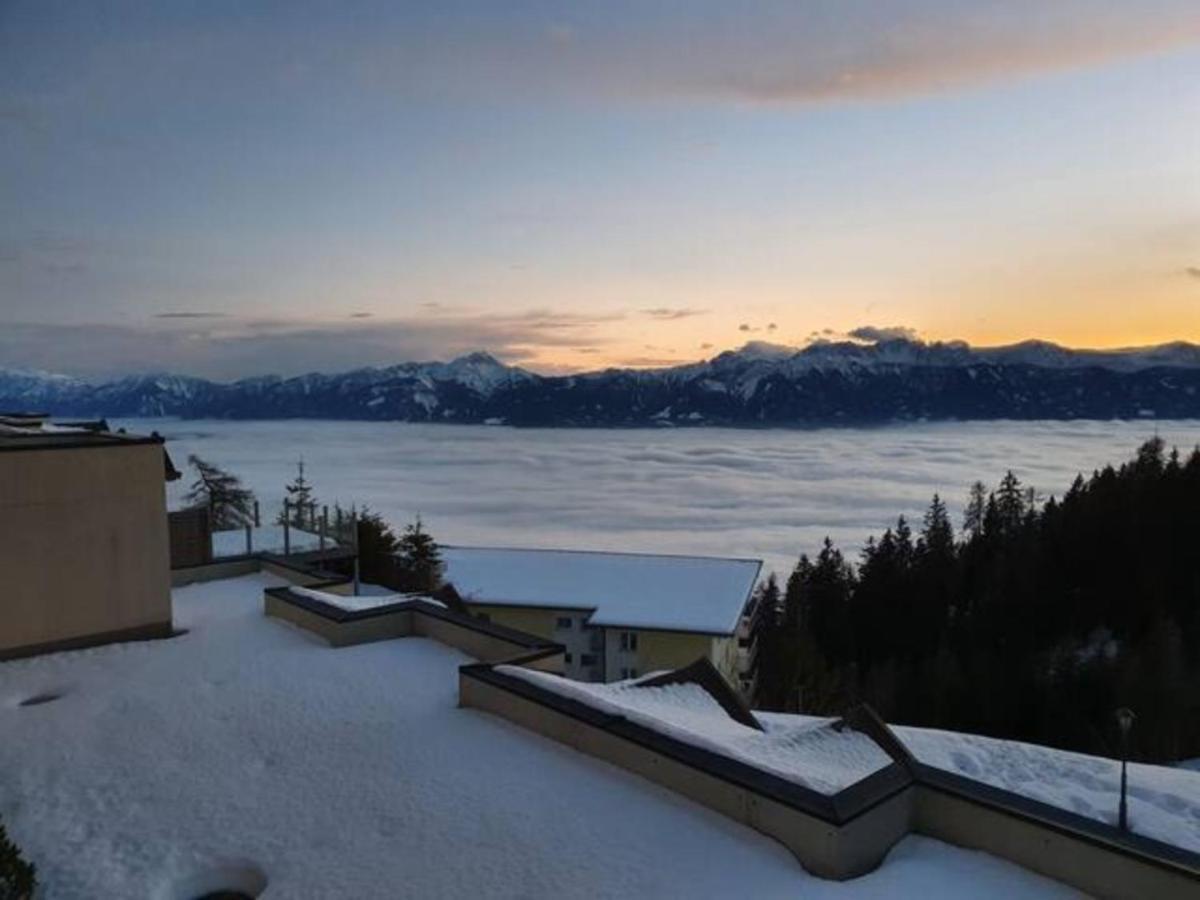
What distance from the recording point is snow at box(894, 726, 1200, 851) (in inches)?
A: 511

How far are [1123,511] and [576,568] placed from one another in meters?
35.6

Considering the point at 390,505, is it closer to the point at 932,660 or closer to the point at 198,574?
the point at 932,660

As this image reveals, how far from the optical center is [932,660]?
45.4 metres

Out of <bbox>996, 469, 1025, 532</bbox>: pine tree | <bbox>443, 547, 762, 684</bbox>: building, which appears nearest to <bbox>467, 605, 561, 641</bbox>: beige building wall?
<bbox>443, 547, 762, 684</bbox>: building

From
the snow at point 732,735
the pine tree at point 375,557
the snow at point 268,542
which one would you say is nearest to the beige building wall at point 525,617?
the pine tree at point 375,557

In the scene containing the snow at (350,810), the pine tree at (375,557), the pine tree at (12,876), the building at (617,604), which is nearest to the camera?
the pine tree at (12,876)

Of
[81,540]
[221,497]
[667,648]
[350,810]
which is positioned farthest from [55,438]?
[221,497]

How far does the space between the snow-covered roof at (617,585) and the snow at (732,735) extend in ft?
79.5

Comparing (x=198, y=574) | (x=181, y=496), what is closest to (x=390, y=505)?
(x=181, y=496)

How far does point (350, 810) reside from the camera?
716 cm

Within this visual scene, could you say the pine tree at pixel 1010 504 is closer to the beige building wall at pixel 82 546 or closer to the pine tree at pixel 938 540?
the pine tree at pixel 938 540

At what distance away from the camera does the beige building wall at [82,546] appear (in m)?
11.1

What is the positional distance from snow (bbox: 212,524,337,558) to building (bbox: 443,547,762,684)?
1419cm

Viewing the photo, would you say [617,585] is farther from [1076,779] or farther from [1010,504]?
[1010,504]
